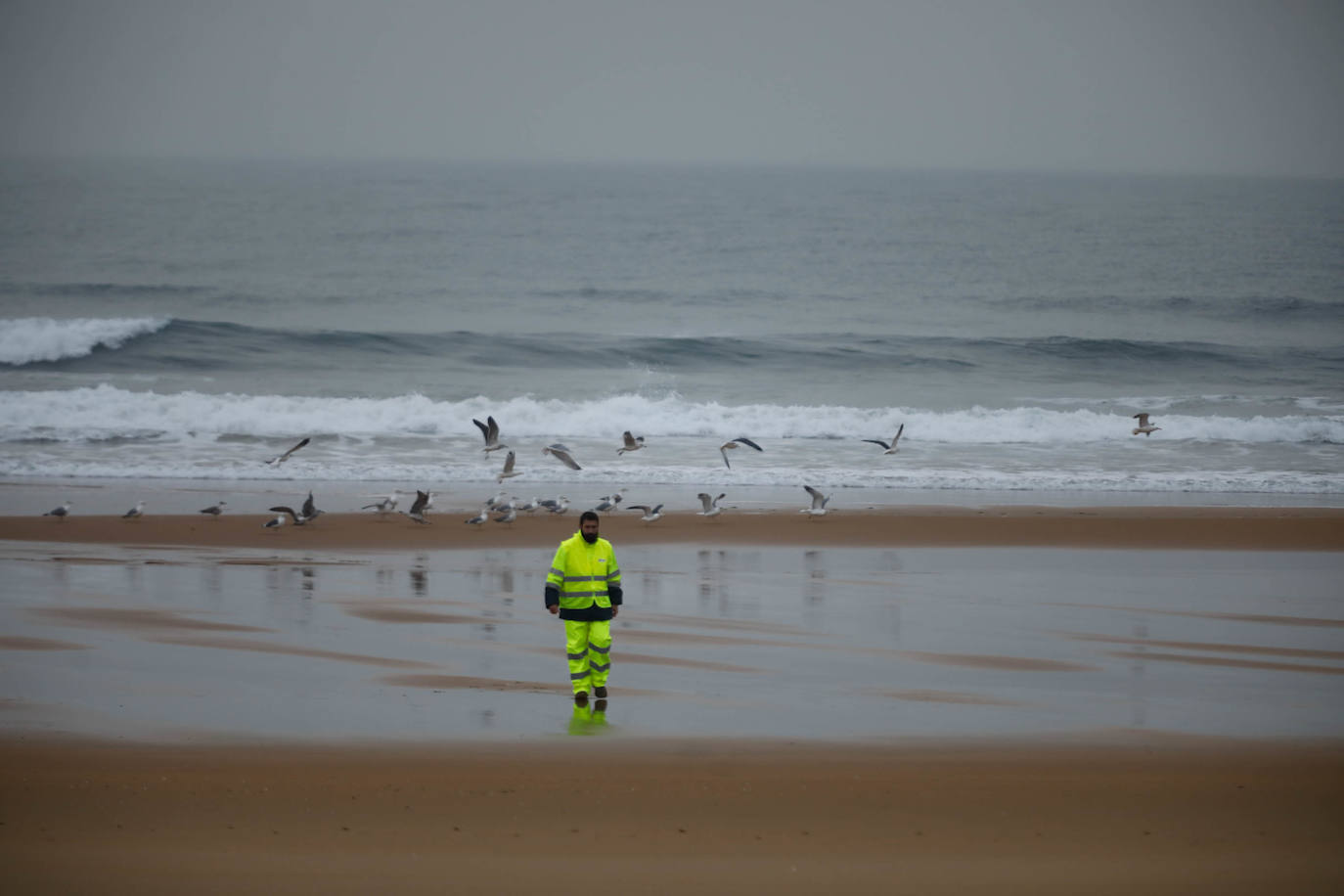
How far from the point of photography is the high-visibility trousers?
757cm

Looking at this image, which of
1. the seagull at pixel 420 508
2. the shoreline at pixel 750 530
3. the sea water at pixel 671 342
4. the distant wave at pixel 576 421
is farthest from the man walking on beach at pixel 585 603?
the distant wave at pixel 576 421

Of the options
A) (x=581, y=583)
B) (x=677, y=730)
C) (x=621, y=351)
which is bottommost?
(x=677, y=730)

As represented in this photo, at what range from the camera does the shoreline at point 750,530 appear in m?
13.7

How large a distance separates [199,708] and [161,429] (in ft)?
50.2

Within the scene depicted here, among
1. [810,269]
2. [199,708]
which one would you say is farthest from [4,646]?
[810,269]

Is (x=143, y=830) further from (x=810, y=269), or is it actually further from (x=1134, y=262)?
(x=1134, y=262)

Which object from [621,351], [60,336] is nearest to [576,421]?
[621,351]

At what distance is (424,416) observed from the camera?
23562 millimetres

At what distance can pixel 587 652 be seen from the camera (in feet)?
25.0

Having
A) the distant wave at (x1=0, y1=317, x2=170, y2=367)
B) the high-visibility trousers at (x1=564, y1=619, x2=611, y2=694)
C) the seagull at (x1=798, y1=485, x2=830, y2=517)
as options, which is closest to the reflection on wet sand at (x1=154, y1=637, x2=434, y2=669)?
the high-visibility trousers at (x1=564, y1=619, x2=611, y2=694)

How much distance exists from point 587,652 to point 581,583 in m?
0.41

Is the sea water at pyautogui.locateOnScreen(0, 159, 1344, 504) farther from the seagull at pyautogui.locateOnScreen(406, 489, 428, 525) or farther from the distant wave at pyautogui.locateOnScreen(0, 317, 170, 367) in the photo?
the seagull at pyautogui.locateOnScreen(406, 489, 428, 525)

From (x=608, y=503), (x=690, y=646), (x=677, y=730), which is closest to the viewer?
(x=677, y=730)

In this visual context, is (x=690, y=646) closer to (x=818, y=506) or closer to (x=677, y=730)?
(x=677, y=730)
